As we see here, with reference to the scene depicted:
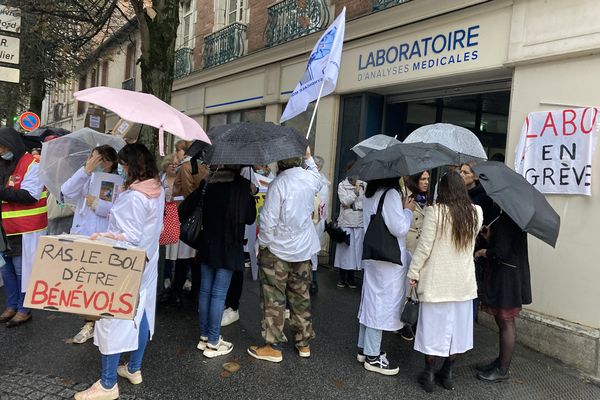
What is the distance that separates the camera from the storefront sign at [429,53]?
5727 millimetres

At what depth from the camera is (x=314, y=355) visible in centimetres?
438

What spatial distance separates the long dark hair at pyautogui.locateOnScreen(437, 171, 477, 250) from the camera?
3.53 meters

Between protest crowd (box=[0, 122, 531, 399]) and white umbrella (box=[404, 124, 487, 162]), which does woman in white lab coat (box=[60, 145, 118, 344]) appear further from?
white umbrella (box=[404, 124, 487, 162])

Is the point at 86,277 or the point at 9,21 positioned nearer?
the point at 86,277

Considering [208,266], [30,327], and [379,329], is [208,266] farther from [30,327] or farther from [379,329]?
[30,327]

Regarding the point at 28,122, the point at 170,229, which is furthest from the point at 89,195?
the point at 28,122

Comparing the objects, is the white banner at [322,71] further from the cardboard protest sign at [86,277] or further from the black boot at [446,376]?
the black boot at [446,376]

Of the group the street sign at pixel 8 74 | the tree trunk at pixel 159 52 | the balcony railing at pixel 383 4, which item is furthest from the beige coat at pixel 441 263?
the street sign at pixel 8 74

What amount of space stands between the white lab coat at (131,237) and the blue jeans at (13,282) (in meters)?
1.92

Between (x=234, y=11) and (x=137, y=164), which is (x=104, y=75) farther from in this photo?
(x=137, y=164)

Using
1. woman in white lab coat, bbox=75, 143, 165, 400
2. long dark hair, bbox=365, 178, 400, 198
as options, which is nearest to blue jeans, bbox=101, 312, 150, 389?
woman in white lab coat, bbox=75, 143, 165, 400

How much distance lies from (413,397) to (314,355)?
102cm

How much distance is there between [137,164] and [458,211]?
235 centimetres

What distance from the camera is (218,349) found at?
4.23 meters
